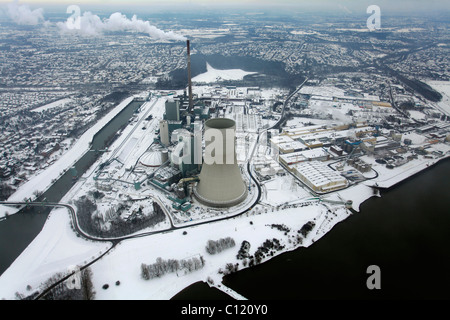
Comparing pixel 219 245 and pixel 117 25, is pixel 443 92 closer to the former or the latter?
pixel 219 245

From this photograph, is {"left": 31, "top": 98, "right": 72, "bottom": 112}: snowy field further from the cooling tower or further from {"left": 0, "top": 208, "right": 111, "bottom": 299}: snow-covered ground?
the cooling tower

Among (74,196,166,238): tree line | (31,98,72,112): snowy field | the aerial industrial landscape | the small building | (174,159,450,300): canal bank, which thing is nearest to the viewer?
(174,159,450,300): canal bank

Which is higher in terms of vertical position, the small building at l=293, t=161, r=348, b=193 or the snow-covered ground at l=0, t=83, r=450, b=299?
the small building at l=293, t=161, r=348, b=193

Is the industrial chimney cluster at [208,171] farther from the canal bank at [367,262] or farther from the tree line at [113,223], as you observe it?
the canal bank at [367,262]

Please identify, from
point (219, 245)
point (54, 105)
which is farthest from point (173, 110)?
point (54, 105)

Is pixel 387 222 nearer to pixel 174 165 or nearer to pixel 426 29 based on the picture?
pixel 174 165

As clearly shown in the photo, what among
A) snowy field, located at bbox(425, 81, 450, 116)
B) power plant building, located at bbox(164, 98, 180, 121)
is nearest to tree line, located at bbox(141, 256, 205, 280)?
power plant building, located at bbox(164, 98, 180, 121)
